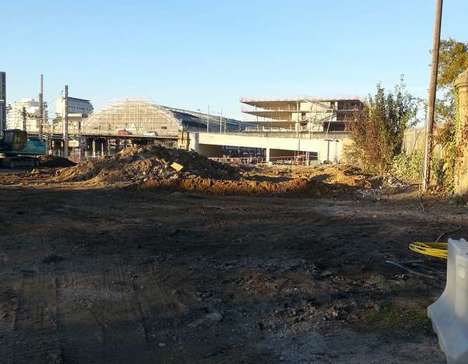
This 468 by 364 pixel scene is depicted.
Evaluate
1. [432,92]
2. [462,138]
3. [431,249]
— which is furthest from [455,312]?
[432,92]

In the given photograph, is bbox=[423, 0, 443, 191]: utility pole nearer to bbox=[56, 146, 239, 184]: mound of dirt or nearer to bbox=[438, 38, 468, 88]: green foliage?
bbox=[56, 146, 239, 184]: mound of dirt

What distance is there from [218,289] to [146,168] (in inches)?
Result: 711

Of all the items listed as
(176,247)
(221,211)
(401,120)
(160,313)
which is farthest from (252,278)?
(401,120)

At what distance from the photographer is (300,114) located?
137 m

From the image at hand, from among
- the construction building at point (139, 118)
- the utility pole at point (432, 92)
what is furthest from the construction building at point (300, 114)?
the utility pole at point (432, 92)

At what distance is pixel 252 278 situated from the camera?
288 inches

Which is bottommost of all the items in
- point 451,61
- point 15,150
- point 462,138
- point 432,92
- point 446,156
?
point 15,150

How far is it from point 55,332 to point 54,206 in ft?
36.0

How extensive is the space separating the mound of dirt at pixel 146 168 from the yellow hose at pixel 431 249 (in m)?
14.7

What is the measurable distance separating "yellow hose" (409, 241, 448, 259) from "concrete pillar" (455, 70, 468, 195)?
722 centimetres

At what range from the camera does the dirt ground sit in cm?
502

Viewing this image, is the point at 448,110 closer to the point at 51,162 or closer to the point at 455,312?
the point at 455,312

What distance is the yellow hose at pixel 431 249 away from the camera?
8.30 meters

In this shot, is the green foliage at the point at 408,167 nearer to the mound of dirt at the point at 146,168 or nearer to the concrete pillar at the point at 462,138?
the concrete pillar at the point at 462,138
